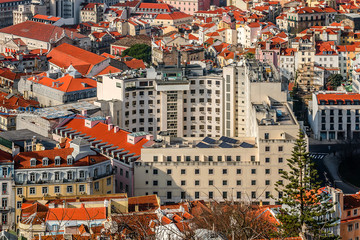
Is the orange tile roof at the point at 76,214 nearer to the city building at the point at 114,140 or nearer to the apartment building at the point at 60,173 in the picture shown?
the apartment building at the point at 60,173

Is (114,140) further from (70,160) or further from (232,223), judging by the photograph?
(232,223)

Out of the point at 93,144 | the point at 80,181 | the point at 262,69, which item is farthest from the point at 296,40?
the point at 80,181

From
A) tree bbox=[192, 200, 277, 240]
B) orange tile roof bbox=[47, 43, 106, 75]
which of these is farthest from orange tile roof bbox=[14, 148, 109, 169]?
orange tile roof bbox=[47, 43, 106, 75]

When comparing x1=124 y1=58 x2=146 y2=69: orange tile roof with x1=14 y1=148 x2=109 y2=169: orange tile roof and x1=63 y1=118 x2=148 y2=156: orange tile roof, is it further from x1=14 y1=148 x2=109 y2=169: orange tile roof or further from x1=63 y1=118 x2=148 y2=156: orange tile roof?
x1=14 y1=148 x2=109 y2=169: orange tile roof

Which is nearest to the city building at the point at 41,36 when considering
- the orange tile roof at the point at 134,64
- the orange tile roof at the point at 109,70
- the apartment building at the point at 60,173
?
the orange tile roof at the point at 134,64

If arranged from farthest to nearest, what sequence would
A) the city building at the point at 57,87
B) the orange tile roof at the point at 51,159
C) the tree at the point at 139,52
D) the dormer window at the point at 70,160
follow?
1. the tree at the point at 139,52
2. the city building at the point at 57,87
3. the dormer window at the point at 70,160
4. the orange tile roof at the point at 51,159

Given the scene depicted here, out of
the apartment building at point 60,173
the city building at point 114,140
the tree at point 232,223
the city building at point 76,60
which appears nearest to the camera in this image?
the tree at point 232,223
